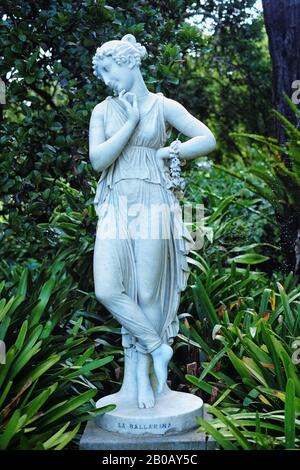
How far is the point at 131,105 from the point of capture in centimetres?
398

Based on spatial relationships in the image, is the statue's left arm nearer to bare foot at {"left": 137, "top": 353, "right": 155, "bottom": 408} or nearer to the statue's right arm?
the statue's right arm

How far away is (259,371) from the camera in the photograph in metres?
4.36

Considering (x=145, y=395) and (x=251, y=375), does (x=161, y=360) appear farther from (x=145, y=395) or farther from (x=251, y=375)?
(x=251, y=375)

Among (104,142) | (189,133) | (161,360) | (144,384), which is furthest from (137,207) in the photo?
(144,384)

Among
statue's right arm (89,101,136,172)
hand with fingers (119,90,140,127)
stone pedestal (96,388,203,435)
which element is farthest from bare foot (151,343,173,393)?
hand with fingers (119,90,140,127)

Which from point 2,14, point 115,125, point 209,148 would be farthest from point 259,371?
point 2,14

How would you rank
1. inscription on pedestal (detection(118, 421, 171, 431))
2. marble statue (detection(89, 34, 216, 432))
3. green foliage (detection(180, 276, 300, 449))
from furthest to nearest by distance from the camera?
marble statue (detection(89, 34, 216, 432)) < inscription on pedestal (detection(118, 421, 171, 431)) < green foliage (detection(180, 276, 300, 449))

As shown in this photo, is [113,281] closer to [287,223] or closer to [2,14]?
[2,14]

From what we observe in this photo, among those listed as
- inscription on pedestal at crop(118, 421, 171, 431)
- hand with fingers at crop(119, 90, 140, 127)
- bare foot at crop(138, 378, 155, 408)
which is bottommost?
inscription on pedestal at crop(118, 421, 171, 431)

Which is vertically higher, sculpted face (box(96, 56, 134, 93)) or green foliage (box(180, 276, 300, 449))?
sculpted face (box(96, 56, 134, 93))

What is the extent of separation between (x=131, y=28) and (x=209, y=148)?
208 cm

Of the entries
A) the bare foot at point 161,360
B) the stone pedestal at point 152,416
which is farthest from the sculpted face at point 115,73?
the stone pedestal at point 152,416

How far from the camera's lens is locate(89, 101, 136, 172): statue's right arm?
153 inches

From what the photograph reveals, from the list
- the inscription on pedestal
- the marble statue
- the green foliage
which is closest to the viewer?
the green foliage
